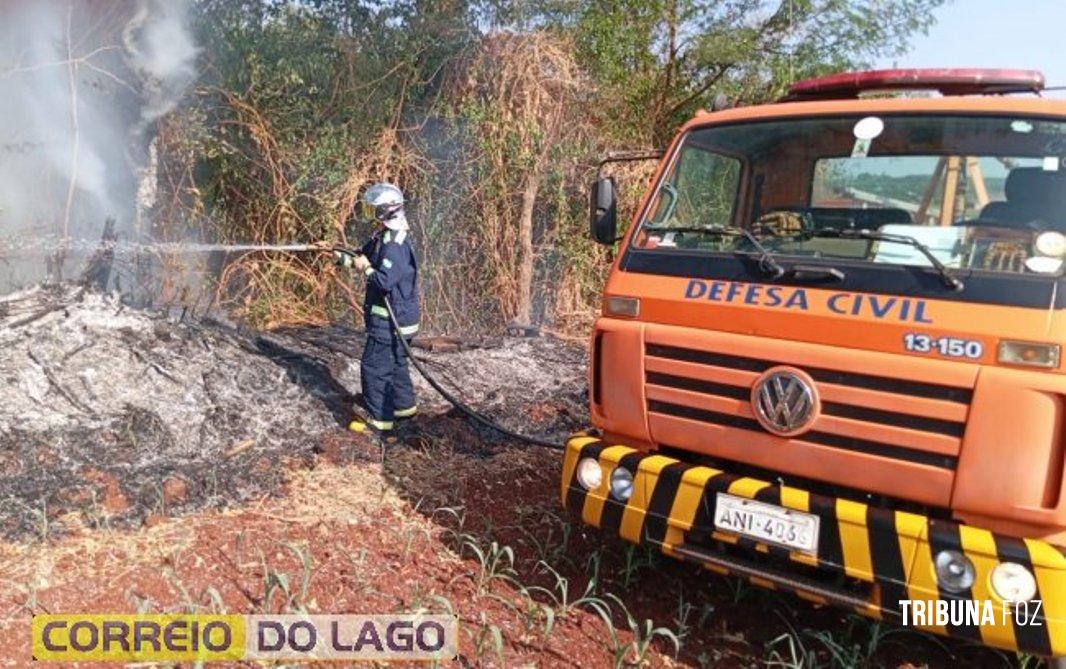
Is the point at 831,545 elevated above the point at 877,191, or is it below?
below

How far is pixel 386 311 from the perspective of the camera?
6.00 metres

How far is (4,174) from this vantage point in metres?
7.94

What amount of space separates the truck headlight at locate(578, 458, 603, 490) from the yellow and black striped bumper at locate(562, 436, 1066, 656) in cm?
2

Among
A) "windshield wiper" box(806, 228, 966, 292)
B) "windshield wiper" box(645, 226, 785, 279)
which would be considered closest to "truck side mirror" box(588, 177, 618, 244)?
"windshield wiper" box(645, 226, 785, 279)

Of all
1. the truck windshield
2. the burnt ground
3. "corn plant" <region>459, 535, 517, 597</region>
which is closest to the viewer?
the truck windshield

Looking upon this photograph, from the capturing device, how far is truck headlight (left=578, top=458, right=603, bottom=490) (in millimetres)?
3783

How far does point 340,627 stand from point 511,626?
28.8 inches

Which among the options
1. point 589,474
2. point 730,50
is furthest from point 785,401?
point 730,50

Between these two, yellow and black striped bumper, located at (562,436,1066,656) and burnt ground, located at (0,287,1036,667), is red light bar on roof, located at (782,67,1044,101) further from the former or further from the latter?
burnt ground, located at (0,287,1036,667)

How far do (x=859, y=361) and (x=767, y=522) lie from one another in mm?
711

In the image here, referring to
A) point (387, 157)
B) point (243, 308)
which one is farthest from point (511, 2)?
point (243, 308)

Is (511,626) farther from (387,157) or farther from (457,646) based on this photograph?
(387,157)

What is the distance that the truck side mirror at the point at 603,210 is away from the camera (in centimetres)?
437

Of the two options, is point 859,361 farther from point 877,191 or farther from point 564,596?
point 564,596
